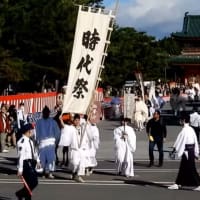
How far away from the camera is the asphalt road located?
41.2 feet

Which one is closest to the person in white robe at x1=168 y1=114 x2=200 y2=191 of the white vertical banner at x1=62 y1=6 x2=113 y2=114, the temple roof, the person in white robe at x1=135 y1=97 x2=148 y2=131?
the white vertical banner at x1=62 y1=6 x2=113 y2=114

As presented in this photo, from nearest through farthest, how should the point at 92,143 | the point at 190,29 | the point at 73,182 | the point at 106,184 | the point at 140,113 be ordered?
the point at 106,184
the point at 73,182
the point at 92,143
the point at 140,113
the point at 190,29

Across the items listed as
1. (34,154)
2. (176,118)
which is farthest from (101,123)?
(34,154)

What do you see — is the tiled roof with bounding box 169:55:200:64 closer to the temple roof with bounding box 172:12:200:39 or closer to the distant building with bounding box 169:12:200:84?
the distant building with bounding box 169:12:200:84

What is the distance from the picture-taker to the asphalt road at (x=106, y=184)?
12.6m

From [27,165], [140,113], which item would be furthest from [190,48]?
[27,165]

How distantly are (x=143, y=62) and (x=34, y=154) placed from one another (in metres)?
58.9

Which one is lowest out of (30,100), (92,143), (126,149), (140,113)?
(126,149)

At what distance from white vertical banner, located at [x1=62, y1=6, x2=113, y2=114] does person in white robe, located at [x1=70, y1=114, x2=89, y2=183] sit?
64 centimetres

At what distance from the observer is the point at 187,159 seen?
13.2m

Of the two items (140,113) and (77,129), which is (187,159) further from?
(140,113)

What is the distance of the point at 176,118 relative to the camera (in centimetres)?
3675

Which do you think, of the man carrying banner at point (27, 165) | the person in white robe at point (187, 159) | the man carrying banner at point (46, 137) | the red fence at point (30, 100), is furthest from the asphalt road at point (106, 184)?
the red fence at point (30, 100)

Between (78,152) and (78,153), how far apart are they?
2 centimetres
